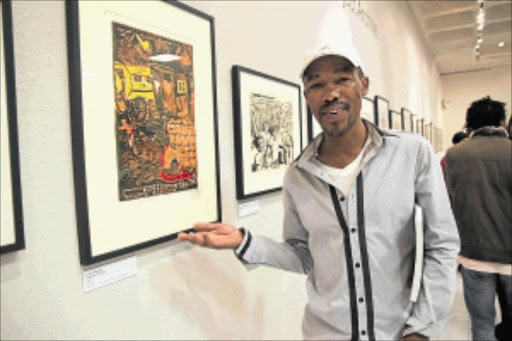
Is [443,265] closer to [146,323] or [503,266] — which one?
[146,323]

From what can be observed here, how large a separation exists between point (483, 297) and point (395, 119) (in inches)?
131

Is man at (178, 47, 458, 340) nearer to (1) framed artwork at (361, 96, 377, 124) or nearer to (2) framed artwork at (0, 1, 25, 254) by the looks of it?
(2) framed artwork at (0, 1, 25, 254)

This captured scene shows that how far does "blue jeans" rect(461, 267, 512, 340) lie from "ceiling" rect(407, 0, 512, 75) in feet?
19.9

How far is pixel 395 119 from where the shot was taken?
5.61m

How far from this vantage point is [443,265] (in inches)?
50.4

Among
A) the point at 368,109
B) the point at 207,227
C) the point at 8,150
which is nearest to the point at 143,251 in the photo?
the point at 207,227

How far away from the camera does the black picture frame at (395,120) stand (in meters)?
5.33

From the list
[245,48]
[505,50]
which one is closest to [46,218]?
[245,48]

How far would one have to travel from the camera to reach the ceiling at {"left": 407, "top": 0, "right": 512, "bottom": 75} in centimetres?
752

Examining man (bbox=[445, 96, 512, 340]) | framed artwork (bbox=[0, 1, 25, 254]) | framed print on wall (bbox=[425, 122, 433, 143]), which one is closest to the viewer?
framed artwork (bbox=[0, 1, 25, 254])

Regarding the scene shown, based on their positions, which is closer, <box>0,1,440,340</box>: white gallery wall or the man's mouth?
<box>0,1,440,340</box>: white gallery wall

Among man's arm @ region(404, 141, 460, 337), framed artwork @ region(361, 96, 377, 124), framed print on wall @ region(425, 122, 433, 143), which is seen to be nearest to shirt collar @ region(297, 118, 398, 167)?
man's arm @ region(404, 141, 460, 337)

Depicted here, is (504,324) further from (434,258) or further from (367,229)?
(367,229)

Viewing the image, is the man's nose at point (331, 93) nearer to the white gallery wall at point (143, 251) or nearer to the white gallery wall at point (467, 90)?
the white gallery wall at point (143, 251)
